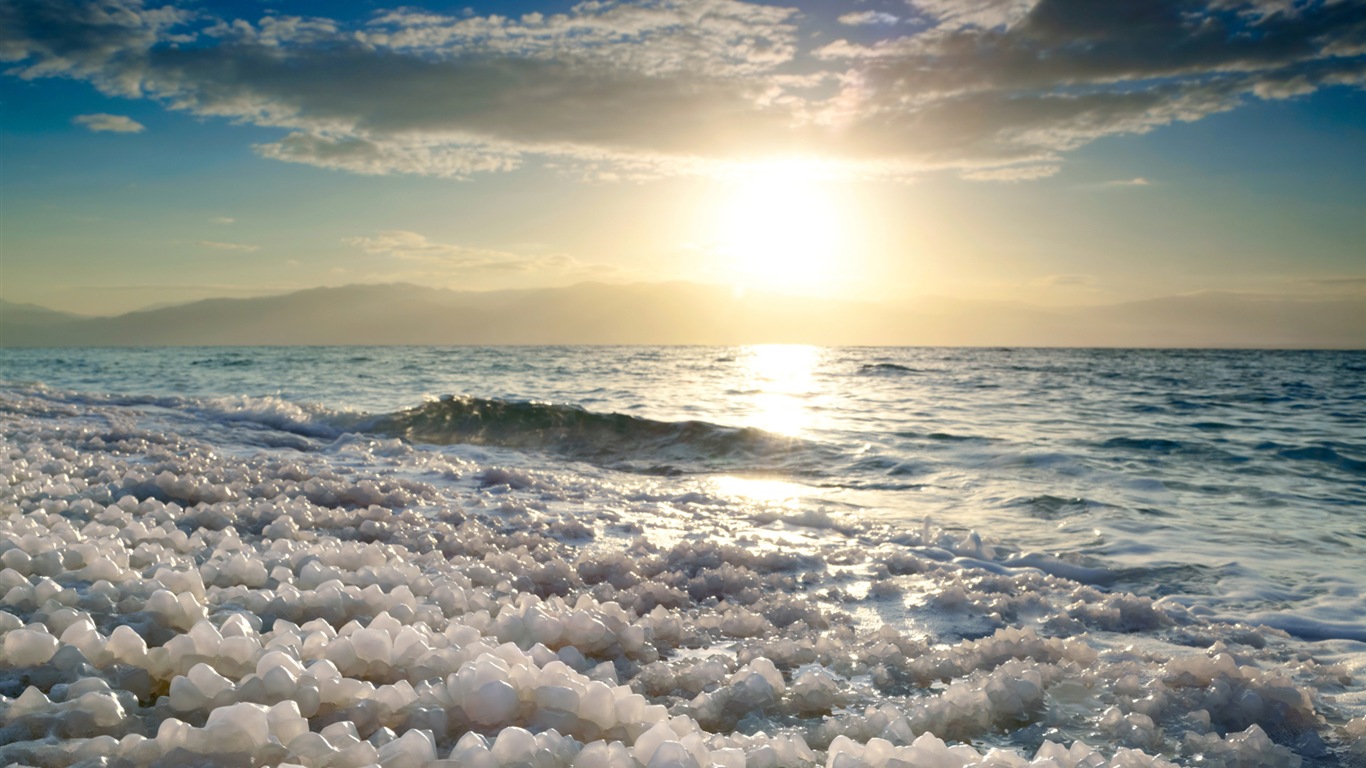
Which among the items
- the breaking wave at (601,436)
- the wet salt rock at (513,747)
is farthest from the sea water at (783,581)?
the breaking wave at (601,436)

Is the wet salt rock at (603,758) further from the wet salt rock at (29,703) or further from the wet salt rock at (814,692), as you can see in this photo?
the wet salt rock at (29,703)

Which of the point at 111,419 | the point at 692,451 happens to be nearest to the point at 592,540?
the point at 692,451

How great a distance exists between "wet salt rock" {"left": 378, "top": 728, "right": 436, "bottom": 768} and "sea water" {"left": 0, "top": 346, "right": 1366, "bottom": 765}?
0.04 ft

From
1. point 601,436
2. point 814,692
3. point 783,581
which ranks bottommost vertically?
point 601,436

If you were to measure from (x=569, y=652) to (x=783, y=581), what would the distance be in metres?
1.86

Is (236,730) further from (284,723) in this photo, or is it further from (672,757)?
(672,757)

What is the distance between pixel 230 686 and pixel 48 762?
1.28ft

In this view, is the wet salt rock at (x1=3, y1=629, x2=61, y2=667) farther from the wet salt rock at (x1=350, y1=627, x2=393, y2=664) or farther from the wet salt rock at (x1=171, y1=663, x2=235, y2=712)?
the wet salt rock at (x1=350, y1=627, x2=393, y2=664)

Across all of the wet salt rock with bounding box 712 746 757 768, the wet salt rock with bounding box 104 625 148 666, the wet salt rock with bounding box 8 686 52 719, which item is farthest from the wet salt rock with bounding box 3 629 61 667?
the wet salt rock with bounding box 712 746 757 768

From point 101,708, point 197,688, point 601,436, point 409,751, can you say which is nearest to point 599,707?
point 409,751

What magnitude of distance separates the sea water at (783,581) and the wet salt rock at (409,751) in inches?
0.5

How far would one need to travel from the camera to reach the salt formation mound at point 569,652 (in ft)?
6.42

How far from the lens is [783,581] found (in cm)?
439

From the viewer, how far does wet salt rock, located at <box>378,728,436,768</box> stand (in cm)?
178
